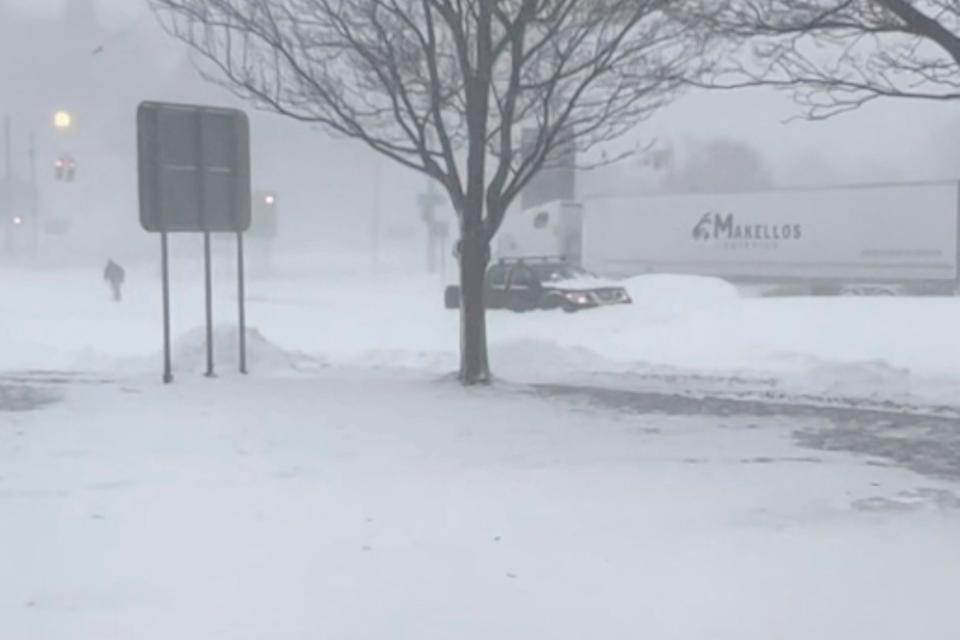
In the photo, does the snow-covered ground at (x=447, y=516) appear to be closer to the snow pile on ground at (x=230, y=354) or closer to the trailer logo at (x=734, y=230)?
the snow pile on ground at (x=230, y=354)

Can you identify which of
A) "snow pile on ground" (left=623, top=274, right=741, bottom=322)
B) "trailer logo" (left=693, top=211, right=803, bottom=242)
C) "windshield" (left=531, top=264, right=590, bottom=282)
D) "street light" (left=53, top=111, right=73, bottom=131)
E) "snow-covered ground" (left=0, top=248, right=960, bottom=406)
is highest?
"street light" (left=53, top=111, right=73, bottom=131)

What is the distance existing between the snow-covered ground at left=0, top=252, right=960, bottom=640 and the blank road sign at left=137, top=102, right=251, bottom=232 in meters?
1.90

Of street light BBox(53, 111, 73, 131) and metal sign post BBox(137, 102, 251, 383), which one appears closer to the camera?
metal sign post BBox(137, 102, 251, 383)

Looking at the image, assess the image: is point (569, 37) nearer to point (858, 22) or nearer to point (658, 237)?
point (858, 22)

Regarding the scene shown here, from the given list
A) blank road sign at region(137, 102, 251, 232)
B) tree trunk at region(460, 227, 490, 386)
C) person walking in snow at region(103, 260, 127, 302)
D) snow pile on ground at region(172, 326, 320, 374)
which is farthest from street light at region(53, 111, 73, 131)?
person walking in snow at region(103, 260, 127, 302)

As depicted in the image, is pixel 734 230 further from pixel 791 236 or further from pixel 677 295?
pixel 677 295

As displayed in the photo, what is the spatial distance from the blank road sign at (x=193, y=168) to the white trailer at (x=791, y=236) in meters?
25.8

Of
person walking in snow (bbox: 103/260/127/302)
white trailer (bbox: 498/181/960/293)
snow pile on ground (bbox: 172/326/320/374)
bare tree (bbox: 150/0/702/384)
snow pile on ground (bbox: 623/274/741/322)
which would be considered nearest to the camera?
bare tree (bbox: 150/0/702/384)

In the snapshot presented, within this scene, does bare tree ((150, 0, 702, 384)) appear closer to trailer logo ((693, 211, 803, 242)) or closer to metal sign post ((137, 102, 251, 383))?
metal sign post ((137, 102, 251, 383))

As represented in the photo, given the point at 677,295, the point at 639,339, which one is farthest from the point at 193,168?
the point at 677,295

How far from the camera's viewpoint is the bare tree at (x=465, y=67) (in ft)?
46.0

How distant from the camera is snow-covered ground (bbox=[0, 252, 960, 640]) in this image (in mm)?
5578

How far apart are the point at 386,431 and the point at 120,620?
5.20m

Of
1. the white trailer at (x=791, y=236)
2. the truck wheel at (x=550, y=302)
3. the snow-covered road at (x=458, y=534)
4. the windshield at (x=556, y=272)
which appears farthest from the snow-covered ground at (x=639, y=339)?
the snow-covered road at (x=458, y=534)
